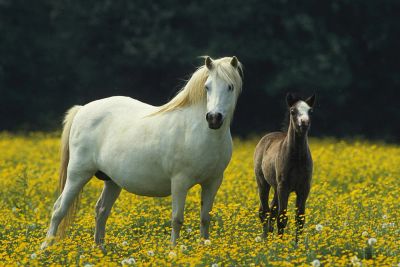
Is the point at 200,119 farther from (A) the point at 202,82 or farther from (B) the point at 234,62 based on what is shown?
(B) the point at 234,62

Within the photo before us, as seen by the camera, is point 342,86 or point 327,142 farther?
point 342,86

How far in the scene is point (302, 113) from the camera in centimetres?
832

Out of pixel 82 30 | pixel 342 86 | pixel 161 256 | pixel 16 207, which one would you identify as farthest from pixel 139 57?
pixel 161 256

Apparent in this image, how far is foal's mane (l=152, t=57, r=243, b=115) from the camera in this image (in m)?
7.93

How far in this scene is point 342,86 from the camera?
28.8 metres

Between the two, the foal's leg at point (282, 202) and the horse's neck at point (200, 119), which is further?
the foal's leg at point (282, 202)

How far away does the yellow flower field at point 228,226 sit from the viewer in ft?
24.8

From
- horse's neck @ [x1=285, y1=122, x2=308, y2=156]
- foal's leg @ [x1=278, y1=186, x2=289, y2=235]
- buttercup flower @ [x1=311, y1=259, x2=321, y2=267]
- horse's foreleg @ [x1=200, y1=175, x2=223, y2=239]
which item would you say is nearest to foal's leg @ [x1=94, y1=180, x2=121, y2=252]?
horse's foreleg @ [x1=200, y1=175, x2=223, y2=239]

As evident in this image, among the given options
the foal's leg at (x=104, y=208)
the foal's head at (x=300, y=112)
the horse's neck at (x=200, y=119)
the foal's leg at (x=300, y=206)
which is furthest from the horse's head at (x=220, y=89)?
the foal's leg at (x=104, y=208)

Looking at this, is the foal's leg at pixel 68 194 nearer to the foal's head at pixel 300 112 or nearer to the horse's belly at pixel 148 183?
the horse's belly at pixel 148 183

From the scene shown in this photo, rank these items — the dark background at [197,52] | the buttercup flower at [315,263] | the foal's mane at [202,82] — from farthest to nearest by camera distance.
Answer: the dark background at [197,52] → the foal's mane at [202,82] → the buttercup flower at [315,263]

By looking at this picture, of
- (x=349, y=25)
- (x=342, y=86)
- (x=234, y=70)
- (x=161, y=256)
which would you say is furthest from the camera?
(x=349, y=25)

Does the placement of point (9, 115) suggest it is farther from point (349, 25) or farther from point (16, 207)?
point (16, 207)

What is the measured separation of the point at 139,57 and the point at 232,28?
3576 mm
